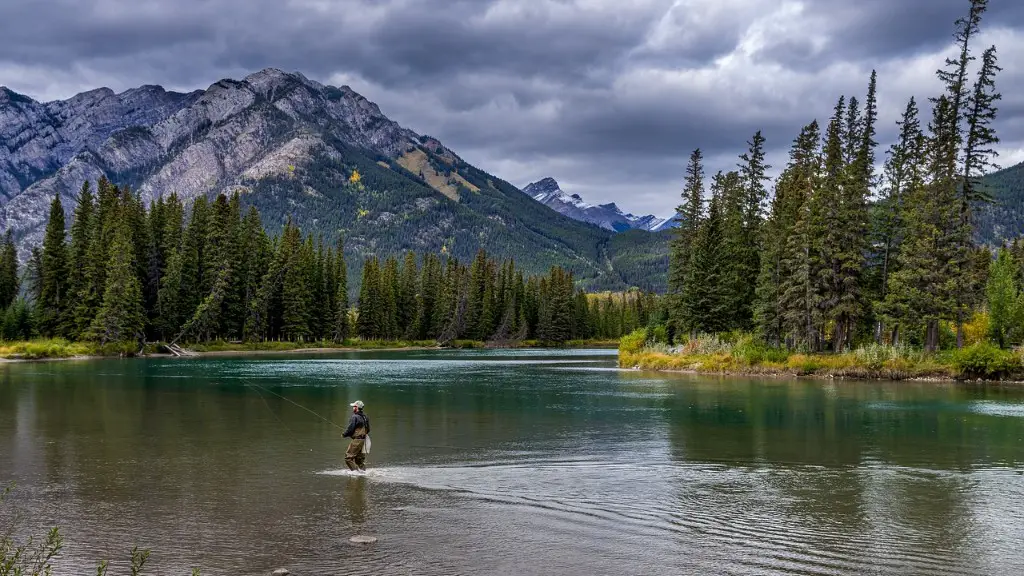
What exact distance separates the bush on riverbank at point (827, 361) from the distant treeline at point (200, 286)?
14714 mm

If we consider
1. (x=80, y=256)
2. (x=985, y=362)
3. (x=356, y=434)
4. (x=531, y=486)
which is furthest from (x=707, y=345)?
(x=80, y=256)

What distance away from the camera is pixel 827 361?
54.8 meters

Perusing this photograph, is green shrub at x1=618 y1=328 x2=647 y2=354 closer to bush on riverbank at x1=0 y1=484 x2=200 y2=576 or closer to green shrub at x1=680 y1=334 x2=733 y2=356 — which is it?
green shrub at x1=680 y1=334 x2=733 y2=356

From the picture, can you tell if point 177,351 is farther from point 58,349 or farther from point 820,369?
point 820,369

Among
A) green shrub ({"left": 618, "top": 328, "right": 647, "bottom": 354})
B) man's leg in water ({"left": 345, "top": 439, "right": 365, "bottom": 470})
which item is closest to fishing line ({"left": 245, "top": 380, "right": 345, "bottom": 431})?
man's leg in water ({"left": 345, "top": 439, "right": 365, "bottom": 470})

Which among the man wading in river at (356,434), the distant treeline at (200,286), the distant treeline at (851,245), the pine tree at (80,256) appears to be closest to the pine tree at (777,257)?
the distant treeline at (851,245)

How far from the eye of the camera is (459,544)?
12.1 m

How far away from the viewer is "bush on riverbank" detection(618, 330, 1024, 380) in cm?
4788

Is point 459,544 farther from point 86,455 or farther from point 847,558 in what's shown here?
point 86,455

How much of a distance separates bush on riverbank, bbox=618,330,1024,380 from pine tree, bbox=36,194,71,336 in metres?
66.3

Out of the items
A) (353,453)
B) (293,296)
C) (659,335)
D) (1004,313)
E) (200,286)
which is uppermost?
(200,286)

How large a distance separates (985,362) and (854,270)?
13.6m

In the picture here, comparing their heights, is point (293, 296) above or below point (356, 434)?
above

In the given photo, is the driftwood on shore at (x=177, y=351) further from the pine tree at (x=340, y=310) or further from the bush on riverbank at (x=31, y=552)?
the bush on riverbank at (x=31, y=552)
